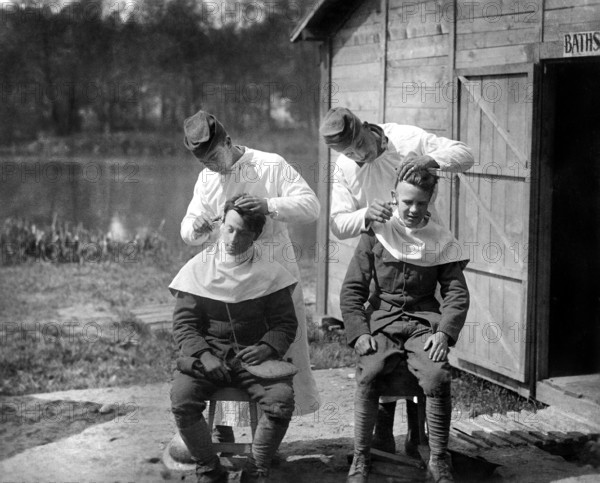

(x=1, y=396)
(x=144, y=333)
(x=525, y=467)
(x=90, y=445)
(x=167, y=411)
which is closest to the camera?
(x=525, y=467)

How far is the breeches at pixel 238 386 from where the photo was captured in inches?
183

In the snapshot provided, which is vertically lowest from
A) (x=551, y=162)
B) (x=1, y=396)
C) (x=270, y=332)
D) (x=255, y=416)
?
(x=1, y=396)

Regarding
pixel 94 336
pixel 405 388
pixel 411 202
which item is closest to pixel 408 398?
pixel 405 388

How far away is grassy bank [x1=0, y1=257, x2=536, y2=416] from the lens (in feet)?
26.8

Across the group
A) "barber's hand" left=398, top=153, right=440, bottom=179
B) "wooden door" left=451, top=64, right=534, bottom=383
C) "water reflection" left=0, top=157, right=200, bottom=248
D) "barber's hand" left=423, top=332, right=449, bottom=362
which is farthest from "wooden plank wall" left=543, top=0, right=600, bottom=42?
"water reflection" left=0, top=157, right=200, bottom=248

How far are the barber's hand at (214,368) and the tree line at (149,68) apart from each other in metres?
9.41

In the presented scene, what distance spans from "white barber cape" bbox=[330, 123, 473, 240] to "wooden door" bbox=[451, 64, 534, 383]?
1.49 m

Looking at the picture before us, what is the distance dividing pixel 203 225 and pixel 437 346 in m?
1.38

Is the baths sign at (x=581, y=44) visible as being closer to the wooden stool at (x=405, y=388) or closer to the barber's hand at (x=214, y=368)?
Result: the wooden stool at (x=405, y=388)

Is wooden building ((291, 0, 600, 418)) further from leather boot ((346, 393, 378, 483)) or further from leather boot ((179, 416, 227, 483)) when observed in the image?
leather boot ((179, 416, 227, 483))

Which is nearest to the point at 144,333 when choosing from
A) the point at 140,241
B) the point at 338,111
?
the point at 140,241

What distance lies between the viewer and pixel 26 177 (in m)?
14.0

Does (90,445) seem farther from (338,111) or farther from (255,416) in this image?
(338,111)

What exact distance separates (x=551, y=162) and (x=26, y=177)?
960cm
